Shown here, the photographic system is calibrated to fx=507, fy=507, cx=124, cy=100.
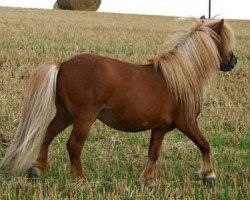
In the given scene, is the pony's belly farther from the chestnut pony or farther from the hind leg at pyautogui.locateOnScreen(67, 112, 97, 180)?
the hind leg at pyautogui.locateOnScreen(67, 112, 97, 180)

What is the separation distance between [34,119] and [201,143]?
1.77 meters

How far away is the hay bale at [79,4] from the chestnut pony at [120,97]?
36.4 meters

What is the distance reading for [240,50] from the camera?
16797mm

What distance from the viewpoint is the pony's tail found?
16.7 ft

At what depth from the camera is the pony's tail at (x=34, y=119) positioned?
508 centimetres

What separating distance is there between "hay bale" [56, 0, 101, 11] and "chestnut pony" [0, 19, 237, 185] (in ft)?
119

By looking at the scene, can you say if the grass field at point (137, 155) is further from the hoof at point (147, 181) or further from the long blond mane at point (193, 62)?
the long blond mane at point (193, 62)

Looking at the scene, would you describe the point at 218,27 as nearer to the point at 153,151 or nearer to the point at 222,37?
the point at 222,37

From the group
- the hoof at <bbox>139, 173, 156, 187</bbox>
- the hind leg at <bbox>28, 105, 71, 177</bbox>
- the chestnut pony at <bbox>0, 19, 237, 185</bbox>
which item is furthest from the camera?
the hind leg at <bbox>28, 105, 71, 177</bbox>

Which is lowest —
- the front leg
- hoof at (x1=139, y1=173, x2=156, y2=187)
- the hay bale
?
hoof at (x1=139, y1=173, x2=156, y2=187)

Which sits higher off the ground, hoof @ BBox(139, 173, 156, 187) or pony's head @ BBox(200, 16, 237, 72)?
pony's head @ BBox(200, 16, 237, 72)

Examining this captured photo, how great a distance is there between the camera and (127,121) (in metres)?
5.17

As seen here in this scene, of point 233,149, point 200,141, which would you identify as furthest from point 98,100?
point 233,149

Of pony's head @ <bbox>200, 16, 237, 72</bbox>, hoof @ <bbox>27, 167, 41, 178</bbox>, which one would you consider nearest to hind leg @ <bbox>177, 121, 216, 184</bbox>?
pony's head @ <bbox>200, 16, 237, 72</bbox>
